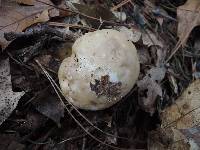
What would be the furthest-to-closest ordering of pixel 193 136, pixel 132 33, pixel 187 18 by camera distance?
pixel 187 18 → pixel 132 33 → pixel 193 136

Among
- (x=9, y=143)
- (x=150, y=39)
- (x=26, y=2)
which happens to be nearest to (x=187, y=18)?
(x=150, y=39)

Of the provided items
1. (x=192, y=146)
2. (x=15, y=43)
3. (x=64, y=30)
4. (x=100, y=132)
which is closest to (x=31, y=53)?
(x=15, y=43)

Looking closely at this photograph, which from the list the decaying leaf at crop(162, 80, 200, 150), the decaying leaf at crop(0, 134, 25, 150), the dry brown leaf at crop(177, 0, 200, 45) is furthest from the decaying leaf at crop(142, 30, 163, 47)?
the decaying leaf at crop(0, 134, 25, 150)

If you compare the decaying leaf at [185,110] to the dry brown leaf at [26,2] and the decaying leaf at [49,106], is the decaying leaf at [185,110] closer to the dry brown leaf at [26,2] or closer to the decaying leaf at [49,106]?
the decaying leaf at [49,106]

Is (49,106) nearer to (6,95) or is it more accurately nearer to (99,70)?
(6,95)

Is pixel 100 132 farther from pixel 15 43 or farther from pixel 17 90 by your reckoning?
pixel 15 43

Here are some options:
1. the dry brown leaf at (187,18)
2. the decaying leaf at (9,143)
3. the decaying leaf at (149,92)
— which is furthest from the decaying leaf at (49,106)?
the dry brown leaf at (187,18)

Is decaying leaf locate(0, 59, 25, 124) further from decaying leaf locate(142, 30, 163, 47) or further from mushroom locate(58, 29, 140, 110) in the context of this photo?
decaying leaf locate(142, 30, 163, 47)
